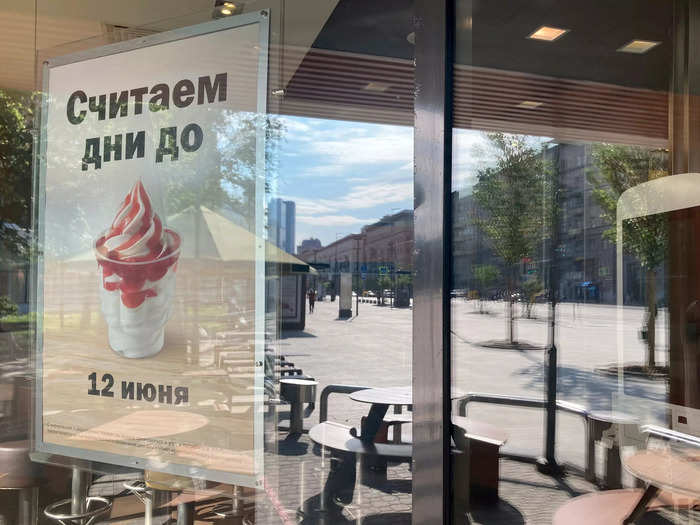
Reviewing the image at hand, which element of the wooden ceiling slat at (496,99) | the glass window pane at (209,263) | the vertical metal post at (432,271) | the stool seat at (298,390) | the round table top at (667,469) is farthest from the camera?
the stool seat at (298,390)

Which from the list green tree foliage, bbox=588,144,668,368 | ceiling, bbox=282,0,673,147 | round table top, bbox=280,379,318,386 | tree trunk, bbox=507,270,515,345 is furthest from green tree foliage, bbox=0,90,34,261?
green tree foliage, bbox=588,144,668,368

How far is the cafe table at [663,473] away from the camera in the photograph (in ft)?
3.13

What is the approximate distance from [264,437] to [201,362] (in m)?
0.30

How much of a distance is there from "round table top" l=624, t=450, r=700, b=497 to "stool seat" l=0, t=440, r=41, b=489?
1952mm

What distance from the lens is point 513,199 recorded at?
4.23 ft

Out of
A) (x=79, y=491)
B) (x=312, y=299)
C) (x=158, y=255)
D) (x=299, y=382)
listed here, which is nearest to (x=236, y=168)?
(x=158, y=255)

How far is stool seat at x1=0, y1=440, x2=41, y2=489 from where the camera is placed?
2154 mm

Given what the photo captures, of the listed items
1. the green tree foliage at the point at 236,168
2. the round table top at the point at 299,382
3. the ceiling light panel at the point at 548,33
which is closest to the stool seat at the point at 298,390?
the round table top at the point at 299,382

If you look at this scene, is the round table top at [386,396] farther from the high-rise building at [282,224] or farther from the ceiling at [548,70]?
the ceiling at [548,70]

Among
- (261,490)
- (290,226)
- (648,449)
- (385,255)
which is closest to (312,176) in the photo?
(290,226)

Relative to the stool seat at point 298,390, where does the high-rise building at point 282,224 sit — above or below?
above

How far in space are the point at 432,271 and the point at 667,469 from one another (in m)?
0.62

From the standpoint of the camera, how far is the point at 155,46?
1.98 metres

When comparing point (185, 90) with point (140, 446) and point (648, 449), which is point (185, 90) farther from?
point (648, 449)
